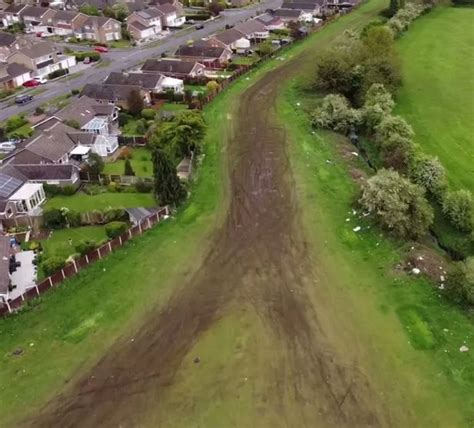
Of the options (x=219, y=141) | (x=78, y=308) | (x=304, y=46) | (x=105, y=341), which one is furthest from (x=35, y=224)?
(x=304, y=46)

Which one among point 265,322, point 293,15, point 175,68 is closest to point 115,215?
point 265,322

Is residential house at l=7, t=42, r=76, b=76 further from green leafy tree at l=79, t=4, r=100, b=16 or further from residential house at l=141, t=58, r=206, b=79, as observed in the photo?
green leafy tree at l=79, t=4, r=100, b=16

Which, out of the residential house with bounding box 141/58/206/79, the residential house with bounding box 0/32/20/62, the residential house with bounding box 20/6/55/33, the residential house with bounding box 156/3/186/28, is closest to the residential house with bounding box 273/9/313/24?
the residential house with bounding box 156/3/186/28

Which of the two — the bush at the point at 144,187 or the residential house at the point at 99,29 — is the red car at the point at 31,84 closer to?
the residential house at the point at 99,29

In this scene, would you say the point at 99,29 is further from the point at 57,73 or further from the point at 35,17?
the point at 57,73

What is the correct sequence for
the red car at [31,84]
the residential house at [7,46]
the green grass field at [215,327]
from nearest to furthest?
the green grass field at [215,327]
the red car at [31,84]
the residential house at [7,46]

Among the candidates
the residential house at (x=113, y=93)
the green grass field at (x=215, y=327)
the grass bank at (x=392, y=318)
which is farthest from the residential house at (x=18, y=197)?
the grass bank at (x=392, y=318)
